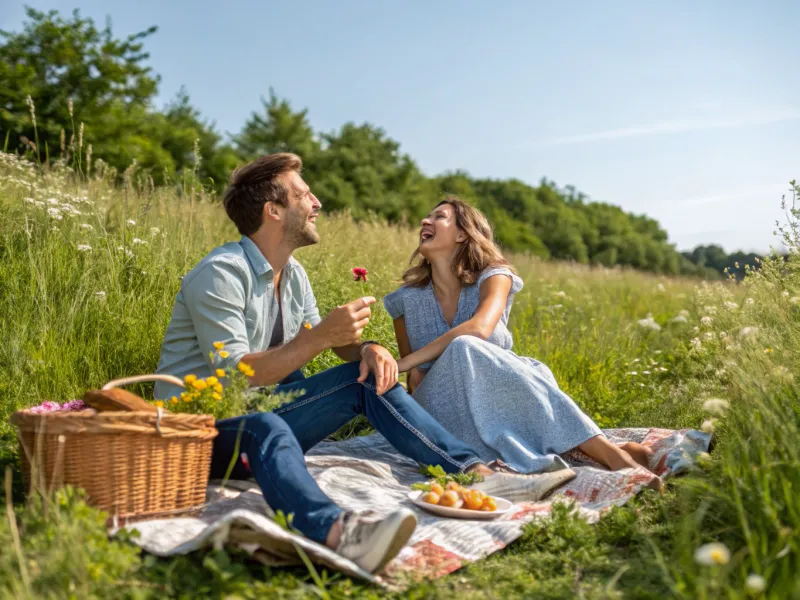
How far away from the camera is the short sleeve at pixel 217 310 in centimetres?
334

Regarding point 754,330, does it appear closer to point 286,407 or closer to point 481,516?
point 481,516

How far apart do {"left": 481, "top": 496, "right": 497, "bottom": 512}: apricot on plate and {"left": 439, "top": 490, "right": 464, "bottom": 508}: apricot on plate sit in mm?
94

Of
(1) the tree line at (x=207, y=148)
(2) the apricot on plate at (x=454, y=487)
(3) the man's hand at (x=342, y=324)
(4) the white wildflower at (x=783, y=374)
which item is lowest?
(2) the apricot on plate at (x=454, y=487)

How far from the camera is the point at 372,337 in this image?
18.9 ft

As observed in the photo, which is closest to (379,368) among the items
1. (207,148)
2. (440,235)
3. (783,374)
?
(440,235)

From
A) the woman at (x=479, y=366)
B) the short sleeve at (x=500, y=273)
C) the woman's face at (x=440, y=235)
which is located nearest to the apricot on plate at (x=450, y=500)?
the woman at (x=479, y=366)

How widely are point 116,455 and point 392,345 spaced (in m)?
3.44

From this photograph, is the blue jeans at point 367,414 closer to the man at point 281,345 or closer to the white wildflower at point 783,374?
the man at point 281,345

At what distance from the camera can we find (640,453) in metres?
3.88

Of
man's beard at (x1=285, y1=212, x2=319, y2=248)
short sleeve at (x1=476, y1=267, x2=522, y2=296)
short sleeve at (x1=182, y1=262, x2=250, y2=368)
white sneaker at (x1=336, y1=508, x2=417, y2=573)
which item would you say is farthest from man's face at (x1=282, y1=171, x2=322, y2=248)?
white sneaker at (x1=336, y1=508, x2=417, y2=573)

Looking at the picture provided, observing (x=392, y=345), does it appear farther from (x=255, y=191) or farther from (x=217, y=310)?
(x=217, y=310)

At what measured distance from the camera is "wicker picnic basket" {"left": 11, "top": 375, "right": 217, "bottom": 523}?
2.46 metres

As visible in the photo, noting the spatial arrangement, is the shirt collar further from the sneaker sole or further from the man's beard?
the sneaker sole

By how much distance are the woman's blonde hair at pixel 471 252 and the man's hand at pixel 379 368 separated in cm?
121
